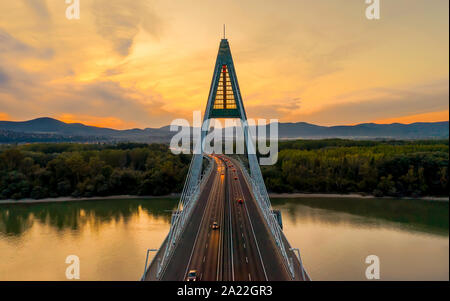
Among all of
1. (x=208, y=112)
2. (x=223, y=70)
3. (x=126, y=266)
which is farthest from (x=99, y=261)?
(x=223, y=70)

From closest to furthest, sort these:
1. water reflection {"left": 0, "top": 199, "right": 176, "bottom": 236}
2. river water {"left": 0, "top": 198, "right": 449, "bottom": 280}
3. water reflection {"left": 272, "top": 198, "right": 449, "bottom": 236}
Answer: river water {"left": 0, "top": 198, "right": 449, "bottom": 280} < water reflection {"left": 272, "top": 198, "right": 449, "bottom": 236} < water reflection {"left": 0, "top": 199, "right": 176, "bottom": 236}

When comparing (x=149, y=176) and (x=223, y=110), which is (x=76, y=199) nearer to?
(x=149, y=176)

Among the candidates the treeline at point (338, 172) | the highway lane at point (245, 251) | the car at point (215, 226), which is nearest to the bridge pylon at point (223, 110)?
the highway lane at point (245, 251)

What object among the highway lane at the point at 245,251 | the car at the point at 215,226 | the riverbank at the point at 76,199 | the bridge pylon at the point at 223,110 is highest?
the bridge pylon at the point at 223,110

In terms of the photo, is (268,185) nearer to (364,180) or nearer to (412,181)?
(364,180)

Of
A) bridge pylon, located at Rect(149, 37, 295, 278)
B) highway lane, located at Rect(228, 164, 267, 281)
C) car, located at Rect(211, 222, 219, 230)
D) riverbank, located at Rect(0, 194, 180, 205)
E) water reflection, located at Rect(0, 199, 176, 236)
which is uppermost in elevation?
bridge pylon, located at Rect(149, 37, 295, 278)

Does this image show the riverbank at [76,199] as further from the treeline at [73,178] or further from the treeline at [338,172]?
the treeline at [338,172]

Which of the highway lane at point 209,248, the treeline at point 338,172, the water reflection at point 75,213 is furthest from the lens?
the treeline at point 338,172

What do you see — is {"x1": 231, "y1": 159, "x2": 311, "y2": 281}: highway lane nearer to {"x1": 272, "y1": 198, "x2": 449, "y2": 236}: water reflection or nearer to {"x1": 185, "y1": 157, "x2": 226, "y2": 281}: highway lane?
{"x1": 185, "y1": 157, "x2": 226, "y2": 281}: highway lane

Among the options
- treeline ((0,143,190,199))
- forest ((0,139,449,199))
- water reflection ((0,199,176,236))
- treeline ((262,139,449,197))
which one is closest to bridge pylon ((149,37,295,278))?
water reflection ((0,199,176,236))
